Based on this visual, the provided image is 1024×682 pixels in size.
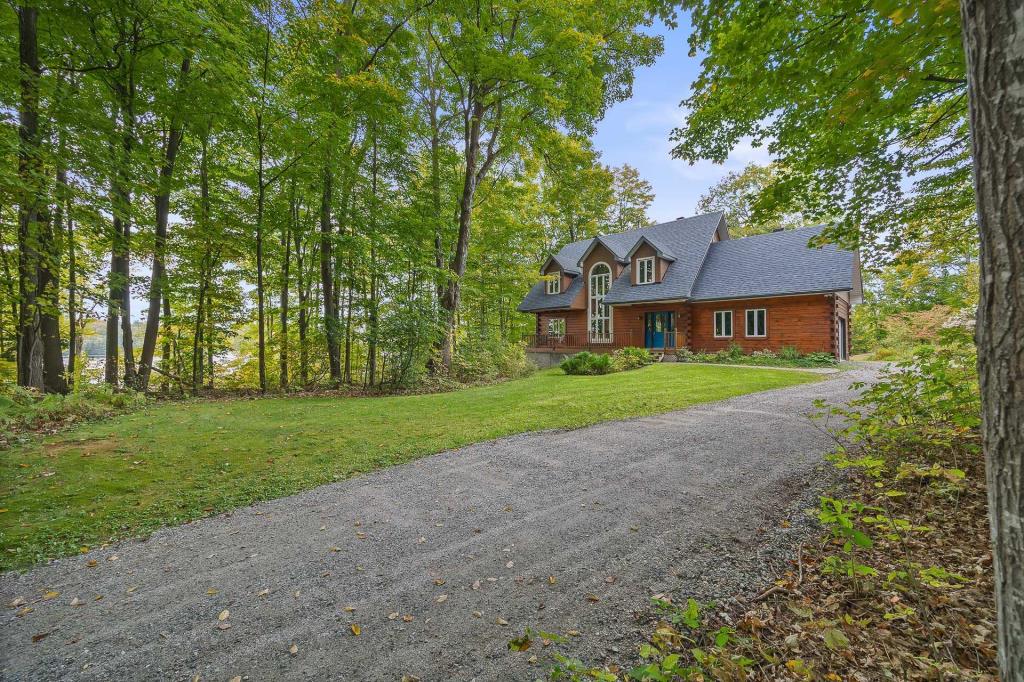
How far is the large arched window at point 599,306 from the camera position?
22047mm

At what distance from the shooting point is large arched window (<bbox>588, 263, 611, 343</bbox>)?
22.0 meters

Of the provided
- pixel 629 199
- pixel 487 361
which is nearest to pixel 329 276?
pixel 487 361

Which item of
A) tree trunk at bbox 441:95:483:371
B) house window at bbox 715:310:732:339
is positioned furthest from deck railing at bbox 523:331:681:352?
tree trunk at bbox 441:95:483:371

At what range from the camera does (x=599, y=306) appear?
22.5 metres

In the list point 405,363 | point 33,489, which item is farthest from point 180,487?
point 405,363

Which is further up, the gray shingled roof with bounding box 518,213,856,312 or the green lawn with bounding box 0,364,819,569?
the gray shingled roof with bounding box 518,213,856,312

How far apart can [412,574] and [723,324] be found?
18477 mm

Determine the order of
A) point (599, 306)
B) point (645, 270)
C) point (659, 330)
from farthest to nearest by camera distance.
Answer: point (599, 306)
point (645, 270)
point (659, 330)

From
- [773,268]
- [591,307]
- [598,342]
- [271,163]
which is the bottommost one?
[598,342]

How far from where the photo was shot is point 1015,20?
3.69 ft

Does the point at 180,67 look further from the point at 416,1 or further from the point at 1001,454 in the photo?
the point at 1001,454

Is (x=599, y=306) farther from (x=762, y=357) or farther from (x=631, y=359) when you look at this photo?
(x=762, y=357)

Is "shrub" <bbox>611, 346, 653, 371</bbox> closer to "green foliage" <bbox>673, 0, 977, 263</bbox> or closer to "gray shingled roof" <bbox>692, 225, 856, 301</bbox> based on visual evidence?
Result: "gray shingled roof" <bbox>692, 225, 856, 301</bbox>

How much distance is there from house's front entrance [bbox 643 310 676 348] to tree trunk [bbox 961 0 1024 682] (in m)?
19.1
